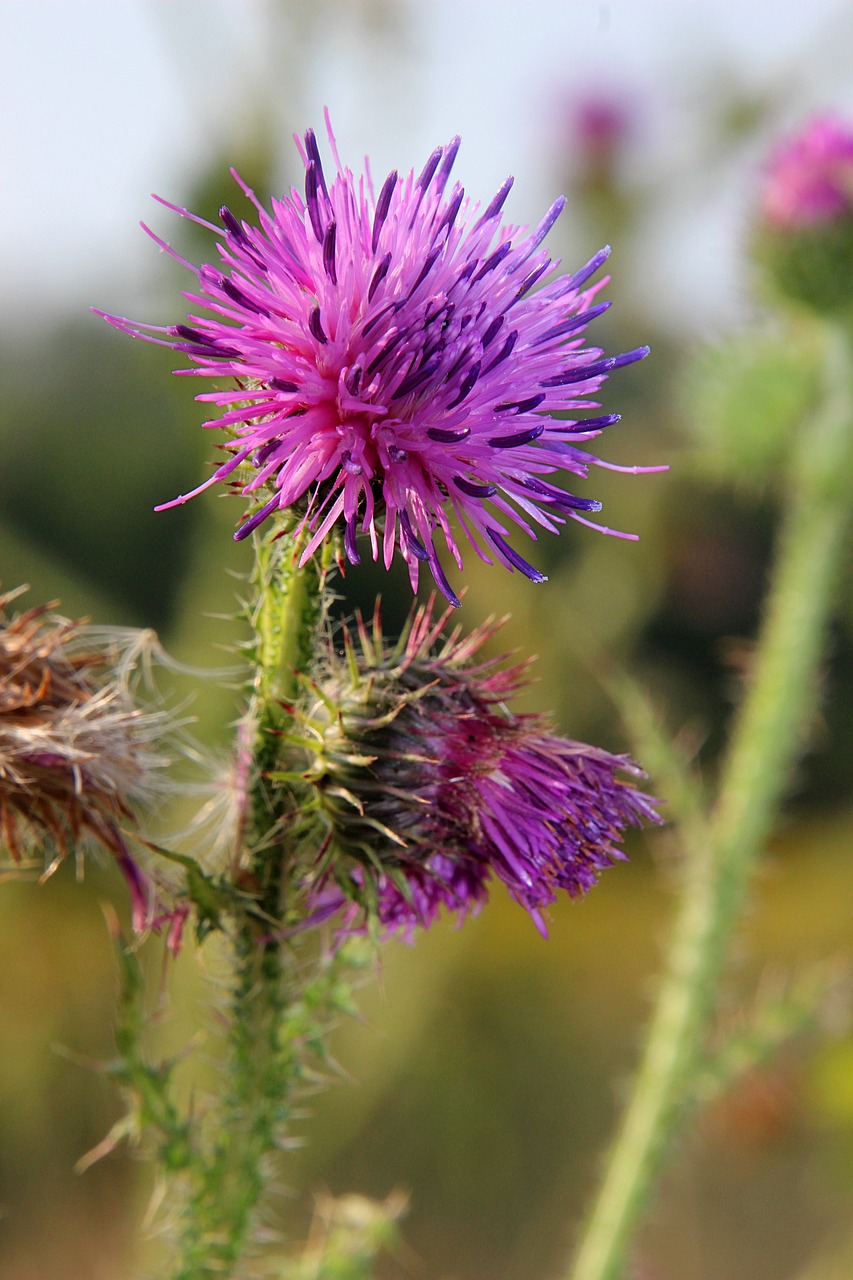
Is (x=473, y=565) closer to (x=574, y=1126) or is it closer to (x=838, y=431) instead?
(x=838, y=431)

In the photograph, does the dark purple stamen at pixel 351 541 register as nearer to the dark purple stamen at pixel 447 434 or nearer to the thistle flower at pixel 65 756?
the dark purple stamen at pixel 447 434

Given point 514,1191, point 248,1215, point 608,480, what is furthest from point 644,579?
point 514,1191

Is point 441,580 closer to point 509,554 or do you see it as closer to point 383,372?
point 509,554

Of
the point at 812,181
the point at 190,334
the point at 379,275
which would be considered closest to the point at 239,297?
the point at 190,334

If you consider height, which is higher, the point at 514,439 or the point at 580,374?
the point at 580,374

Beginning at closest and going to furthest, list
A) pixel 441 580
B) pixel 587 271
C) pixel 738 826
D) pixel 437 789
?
pixel 441 580, pixel 437 789, pixel 587 271, pixel 738 826

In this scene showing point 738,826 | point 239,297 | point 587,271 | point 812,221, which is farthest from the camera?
point 812,221

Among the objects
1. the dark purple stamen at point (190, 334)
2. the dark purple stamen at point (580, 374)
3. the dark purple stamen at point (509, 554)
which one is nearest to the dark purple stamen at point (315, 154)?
the dark purple stamen at point (190, 334)
